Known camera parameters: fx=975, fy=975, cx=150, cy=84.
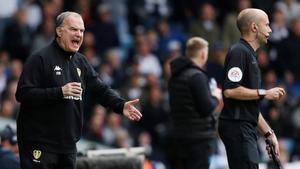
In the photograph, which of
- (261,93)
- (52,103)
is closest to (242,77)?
(261,93)

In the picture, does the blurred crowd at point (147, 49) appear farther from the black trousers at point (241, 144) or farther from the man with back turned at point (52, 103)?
the man with back turned at point (52, 103)

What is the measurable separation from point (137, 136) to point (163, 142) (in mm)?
436

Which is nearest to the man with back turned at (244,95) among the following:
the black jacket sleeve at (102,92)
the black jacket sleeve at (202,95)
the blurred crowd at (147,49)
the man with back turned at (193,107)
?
the black jacket sleeve at (102,92)

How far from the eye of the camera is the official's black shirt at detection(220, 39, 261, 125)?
8922 mm

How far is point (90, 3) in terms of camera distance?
60.4 ft

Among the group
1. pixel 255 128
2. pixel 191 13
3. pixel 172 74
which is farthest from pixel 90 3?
pixel 255 128

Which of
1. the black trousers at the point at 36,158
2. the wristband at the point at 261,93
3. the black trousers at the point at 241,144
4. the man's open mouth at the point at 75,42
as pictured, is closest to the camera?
the black trousers at the point at 36,158

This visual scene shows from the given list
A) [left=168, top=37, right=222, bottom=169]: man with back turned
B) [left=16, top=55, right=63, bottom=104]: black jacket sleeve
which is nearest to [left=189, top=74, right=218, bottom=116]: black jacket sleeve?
[left=168, top=37, right=222, bottom=169]: man with back turned

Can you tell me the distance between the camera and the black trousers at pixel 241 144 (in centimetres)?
902

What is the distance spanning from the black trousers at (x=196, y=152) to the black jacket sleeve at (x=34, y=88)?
9.79 ft

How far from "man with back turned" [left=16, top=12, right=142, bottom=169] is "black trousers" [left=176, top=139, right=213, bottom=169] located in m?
2.55

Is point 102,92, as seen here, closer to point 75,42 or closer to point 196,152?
point 75,42

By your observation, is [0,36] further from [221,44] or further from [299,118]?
[299,118]

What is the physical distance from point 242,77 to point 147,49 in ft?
27.7
